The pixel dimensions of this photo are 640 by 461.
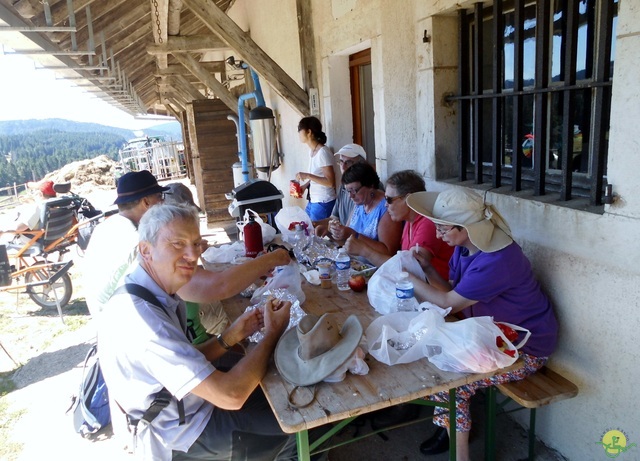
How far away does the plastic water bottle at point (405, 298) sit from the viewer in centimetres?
201

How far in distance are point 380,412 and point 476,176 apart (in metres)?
1.51

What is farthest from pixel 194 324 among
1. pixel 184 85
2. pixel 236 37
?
pixel 184 85

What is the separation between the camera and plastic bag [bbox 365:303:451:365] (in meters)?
1.72

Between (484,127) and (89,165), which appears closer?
(484,127)

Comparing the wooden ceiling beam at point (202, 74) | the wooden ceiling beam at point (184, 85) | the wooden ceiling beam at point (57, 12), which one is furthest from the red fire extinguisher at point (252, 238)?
the wooden ceiling beam at point (184, 85)

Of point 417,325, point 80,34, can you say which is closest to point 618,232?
point 417,325

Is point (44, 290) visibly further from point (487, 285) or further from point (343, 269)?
point (487, 285)

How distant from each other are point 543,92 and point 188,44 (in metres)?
→ 5.89

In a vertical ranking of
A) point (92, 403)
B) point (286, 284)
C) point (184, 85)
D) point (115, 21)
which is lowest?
point (92, 403)

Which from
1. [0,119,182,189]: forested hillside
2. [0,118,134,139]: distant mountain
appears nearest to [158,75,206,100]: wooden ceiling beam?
[0,119,182,189]: forested hillside

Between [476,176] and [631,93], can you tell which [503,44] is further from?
[631,93]

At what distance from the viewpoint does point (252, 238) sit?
3020 millimetres

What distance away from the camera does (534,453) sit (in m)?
2.40

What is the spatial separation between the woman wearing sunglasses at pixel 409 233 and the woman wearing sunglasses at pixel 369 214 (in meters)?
0.14
